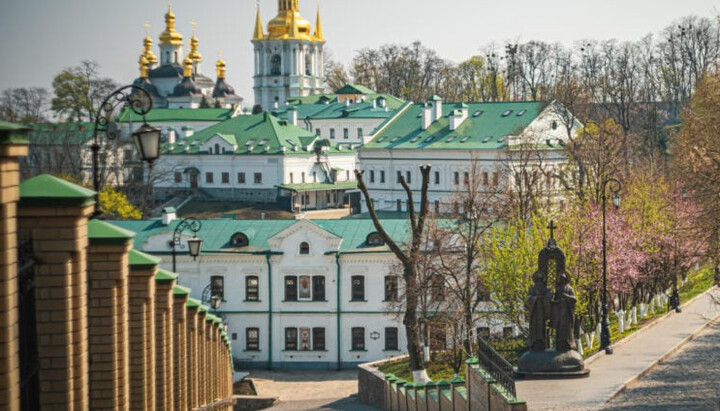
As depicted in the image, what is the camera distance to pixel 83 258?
1029 cm

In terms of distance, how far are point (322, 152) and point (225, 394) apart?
68.6 meters

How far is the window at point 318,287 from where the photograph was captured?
4800 cm

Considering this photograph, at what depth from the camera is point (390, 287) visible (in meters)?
47.4

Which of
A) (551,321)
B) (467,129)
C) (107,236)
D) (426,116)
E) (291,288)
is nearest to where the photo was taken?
(107,236)

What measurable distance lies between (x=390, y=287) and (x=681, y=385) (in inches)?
821

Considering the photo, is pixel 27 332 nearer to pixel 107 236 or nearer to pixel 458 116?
pixel 107 236

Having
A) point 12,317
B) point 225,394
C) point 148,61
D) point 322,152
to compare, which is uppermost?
point 148,61

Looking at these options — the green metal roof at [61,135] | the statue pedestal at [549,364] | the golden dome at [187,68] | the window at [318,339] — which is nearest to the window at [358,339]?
the window at [318,339]

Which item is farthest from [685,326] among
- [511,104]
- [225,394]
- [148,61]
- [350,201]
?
[148,61]

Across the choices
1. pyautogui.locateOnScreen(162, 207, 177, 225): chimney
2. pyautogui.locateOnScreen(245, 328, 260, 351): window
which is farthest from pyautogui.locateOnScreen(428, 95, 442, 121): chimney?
pyautogui.locateOnScreen(245, 328, 260, 351): window

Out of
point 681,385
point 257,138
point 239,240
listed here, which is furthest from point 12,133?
point 257,138

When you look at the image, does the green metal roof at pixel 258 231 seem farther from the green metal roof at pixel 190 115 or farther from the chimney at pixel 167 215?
the green metal roof at pixel 190 115

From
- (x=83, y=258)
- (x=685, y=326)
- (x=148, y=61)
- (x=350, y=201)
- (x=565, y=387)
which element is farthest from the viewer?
(x=148, y=61)

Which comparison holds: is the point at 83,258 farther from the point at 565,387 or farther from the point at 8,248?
the point at 565,387
